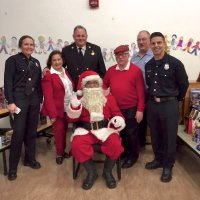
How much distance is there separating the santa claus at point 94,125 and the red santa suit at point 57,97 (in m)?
0.27

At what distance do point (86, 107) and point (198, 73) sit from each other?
193 cm

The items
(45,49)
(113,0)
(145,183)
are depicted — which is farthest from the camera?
(45,49)

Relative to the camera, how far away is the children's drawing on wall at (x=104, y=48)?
3.66 meters

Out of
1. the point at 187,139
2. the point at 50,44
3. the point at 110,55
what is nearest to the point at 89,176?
the point at 187,139

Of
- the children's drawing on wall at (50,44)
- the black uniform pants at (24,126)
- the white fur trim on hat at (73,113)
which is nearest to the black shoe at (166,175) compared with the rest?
the white fur trim on hat at (73,113)

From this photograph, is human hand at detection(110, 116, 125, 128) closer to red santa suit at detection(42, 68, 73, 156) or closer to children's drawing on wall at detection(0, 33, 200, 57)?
red santa suit at detection(42, 68, 73, 156)

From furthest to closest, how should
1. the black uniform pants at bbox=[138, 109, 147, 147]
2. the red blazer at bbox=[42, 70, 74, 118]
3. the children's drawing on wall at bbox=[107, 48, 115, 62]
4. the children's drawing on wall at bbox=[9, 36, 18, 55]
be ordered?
the children's drawing on wall at bbox=[9, 36, 18, 55], the children's drawing on wall at bbox=[107, 48, 115, 62], the black uniform pants at bbox=[138, 109, 147, 147], the red blazer at bbox=[42, 70, 74, 118]

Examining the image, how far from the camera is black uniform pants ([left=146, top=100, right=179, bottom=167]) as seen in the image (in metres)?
2.51

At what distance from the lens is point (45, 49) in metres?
3.86

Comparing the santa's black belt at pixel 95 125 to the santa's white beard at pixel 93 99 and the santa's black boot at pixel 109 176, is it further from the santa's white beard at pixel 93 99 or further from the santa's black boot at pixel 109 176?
the santa's black boot at pixel 109 176

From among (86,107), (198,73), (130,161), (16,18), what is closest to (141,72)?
(86,107)

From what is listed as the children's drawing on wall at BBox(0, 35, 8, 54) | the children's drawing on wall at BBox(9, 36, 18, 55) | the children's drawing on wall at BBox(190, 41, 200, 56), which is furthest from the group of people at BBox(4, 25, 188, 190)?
the children's drawing on wall at BBox(0, 35, 8, 54)

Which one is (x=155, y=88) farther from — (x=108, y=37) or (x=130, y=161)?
(x=108, y=37)

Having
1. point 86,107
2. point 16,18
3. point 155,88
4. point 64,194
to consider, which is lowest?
point 64,194
